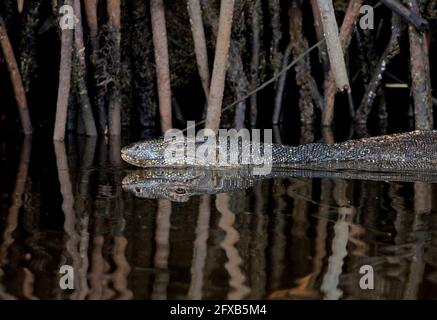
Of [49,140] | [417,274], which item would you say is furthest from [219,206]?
[49,140]

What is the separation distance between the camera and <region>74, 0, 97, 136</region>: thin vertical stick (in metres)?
8.82

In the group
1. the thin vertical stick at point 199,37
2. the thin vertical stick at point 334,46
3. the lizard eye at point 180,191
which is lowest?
the lizard eye at point 180,191

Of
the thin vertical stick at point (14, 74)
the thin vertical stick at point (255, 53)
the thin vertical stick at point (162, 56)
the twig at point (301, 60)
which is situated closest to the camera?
the thin vertical stick at point (162, 56)

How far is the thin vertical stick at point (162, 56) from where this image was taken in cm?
861

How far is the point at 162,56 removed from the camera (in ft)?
28.9

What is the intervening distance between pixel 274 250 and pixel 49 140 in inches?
224

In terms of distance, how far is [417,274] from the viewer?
3846 mm

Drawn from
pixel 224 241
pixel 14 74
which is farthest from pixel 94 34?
pixel 224 241

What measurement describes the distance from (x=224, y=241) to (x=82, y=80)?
206 inches

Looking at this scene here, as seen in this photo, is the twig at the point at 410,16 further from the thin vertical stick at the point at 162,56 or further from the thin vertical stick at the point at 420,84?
the thin vertical stick at the point at 162,56

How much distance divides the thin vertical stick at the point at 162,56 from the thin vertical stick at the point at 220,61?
1.23 meters

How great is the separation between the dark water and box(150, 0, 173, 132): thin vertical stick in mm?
2659

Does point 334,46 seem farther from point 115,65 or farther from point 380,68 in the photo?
point 380,68

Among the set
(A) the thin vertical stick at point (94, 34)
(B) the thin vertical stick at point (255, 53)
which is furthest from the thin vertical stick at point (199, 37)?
(B) the thin vertical stick at point (255, 53)
